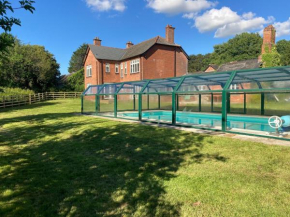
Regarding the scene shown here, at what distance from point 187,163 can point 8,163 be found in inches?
173

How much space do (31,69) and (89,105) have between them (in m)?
23.5

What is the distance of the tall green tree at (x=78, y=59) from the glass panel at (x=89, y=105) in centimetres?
5236

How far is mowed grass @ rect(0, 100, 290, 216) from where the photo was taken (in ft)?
10.9

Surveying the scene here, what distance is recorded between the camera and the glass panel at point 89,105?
17.5m

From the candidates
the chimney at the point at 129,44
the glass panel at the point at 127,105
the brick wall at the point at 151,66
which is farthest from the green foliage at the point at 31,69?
the glass panel at the point at 127,105

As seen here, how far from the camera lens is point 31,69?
35750mm

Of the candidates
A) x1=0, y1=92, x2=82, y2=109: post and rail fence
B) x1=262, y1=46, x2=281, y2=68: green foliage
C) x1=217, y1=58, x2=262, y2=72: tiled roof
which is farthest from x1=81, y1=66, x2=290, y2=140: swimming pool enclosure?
x1=217, y1=58, x2=262, y2=72: tiled roof

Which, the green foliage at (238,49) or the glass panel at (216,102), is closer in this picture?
the glass panel at (216,102)

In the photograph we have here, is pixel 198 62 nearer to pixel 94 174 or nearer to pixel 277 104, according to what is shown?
pixel 277 104

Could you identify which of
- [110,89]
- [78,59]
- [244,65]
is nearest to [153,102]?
[110,89]

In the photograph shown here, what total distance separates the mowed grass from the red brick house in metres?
21.5

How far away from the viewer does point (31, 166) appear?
5.23 m

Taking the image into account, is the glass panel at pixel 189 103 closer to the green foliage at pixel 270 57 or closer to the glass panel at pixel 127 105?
the glass panel at pixel 127 105

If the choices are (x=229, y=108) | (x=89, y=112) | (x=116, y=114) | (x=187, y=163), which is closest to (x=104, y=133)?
(x=187, y=163)
